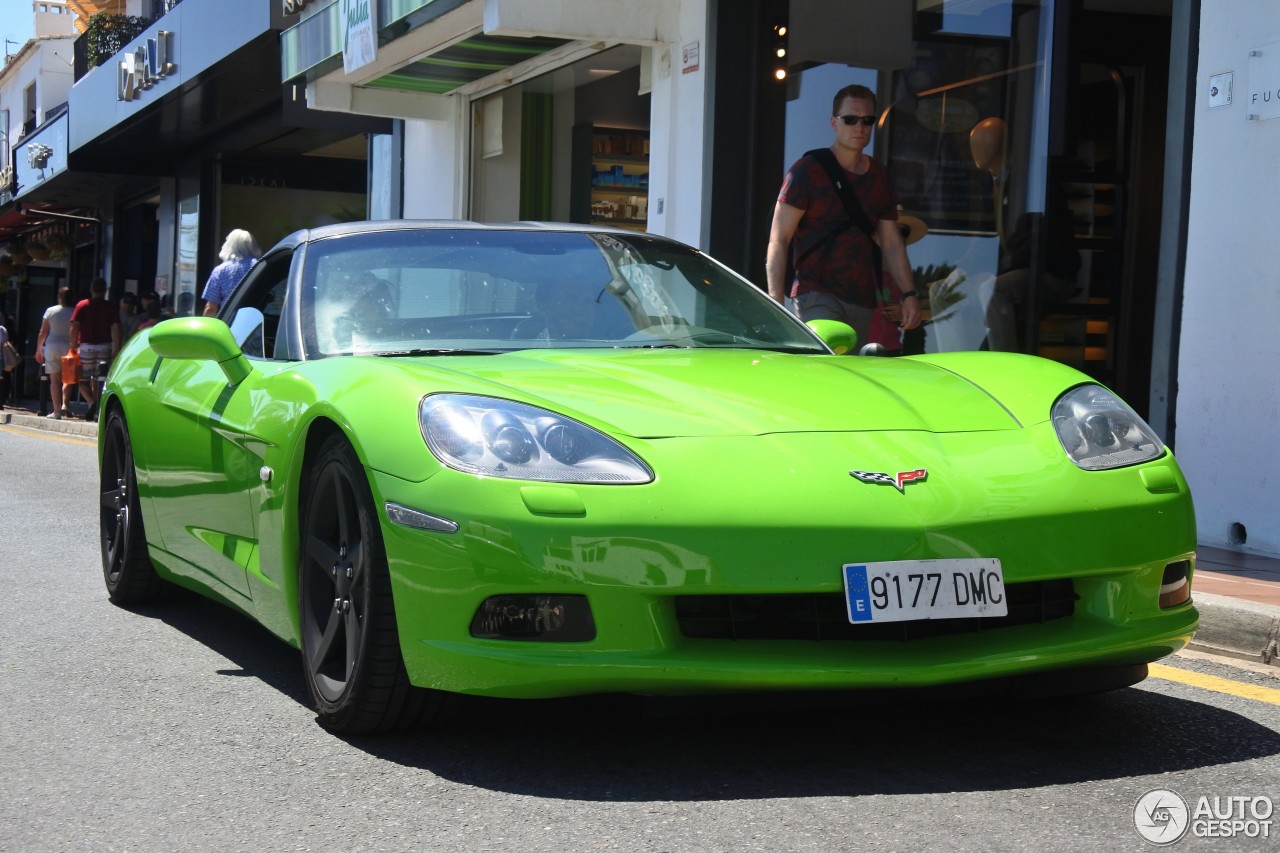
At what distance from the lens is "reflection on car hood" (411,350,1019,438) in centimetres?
362

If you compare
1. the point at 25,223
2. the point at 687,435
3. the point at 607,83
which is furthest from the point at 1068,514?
the point at 25,223

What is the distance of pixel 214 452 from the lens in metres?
4.59

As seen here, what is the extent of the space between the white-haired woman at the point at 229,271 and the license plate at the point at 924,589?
26.8 ft

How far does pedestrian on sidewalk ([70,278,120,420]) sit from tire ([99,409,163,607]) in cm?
1428

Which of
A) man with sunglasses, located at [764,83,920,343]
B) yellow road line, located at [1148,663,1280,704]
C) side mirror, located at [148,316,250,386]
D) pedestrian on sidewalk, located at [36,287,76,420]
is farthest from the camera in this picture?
pedestrian on sidewalk, located at [36,287,76,420]

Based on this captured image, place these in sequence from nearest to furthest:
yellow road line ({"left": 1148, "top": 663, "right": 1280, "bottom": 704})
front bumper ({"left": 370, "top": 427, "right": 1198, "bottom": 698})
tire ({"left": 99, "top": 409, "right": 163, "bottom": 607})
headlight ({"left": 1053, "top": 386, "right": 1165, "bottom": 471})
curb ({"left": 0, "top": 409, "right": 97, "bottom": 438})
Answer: front bumper ({"left": 370, "top": 427, "right": 1198, "bottom": 698}) < headlight ({"left": 1053, "top": 386, "right": 1165, "bottom": 471}) < yellow road line ({"left": 1148, "top": 663, "right": 1280, "bottom": 704}) < tire ({"left": 99, "top": 409, "right": 163, "bottom": 607}) < curb ({"left": 0, "top": 409, "right": 97, "bottom": 438})

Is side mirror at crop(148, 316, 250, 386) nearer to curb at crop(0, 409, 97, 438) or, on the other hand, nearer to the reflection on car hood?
the reflection on car hood

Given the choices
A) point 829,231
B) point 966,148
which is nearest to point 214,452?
point 829,231

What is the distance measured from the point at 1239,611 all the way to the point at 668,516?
8.05ft

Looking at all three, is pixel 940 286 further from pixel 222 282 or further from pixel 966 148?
pixel 222 282

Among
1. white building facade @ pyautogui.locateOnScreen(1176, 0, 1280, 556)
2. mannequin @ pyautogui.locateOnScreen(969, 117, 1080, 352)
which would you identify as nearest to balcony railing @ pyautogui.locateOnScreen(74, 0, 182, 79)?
mannequin @ pyautogui.locateOnScreen(969, 117, 1080, 352)

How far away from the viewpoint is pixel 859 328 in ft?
26.6

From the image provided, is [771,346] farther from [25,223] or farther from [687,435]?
[25,223]

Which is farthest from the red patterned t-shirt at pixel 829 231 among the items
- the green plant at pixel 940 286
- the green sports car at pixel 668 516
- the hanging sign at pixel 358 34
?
the hanging sign at pixel 358 34
